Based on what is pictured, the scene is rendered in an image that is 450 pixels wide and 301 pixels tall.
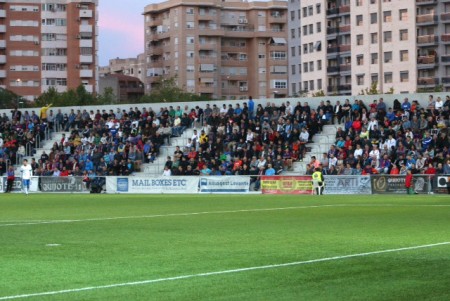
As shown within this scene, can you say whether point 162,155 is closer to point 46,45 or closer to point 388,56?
point 388,56

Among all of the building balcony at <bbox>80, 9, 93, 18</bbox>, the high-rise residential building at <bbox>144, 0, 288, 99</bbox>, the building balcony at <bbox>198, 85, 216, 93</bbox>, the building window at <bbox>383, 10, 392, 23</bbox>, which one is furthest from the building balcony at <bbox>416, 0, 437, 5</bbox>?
the building balcony at <bbox>80, 9, 93, 18</bbox>

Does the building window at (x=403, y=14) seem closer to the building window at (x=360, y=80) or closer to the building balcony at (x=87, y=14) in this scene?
the building window at (x=360, y=80)

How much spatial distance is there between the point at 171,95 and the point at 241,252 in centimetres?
11753

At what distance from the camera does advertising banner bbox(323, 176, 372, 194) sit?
47.4 meters

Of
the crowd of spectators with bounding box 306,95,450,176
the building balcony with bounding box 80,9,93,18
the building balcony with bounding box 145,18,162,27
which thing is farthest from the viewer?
the building balcony with bounding box 145,18,162,27

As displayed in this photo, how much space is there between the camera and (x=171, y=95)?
13375 centimetres

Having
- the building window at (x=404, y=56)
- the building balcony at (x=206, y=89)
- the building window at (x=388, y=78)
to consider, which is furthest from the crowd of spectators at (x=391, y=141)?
the building balcony at (x=206, y=89)

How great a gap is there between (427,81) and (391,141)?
85.4m

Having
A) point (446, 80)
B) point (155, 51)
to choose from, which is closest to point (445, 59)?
point (446, 80)

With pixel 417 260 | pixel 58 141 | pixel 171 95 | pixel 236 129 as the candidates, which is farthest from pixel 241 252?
pixel 171 95

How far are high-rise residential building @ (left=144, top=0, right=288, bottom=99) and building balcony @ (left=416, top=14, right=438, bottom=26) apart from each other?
5098 centimetres

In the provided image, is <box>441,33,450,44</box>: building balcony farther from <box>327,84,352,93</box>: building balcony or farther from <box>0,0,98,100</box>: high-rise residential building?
<box>0,0,98,100</box>: high-rise residential building

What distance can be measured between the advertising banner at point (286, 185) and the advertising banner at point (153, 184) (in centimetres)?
386

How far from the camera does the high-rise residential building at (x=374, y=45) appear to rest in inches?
5197
